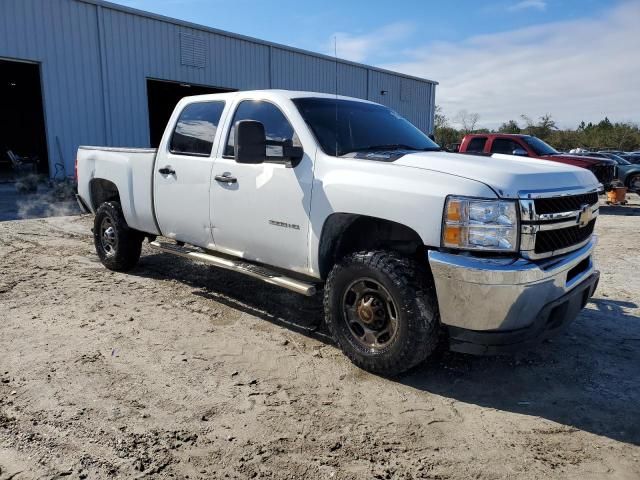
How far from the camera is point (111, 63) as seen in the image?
15.9 metres

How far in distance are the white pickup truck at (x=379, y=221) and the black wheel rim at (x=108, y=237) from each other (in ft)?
3.98

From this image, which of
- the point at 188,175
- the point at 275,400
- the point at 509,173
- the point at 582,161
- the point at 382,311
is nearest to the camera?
the point at 509,173

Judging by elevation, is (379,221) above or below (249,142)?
below

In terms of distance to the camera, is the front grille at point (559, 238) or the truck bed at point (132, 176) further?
the truck bed at point (132, 176)

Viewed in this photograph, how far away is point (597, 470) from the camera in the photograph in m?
2.55

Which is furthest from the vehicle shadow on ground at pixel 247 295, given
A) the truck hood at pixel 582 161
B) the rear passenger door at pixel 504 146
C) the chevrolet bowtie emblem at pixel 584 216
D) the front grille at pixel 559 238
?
the truck hood at pixel 582 161

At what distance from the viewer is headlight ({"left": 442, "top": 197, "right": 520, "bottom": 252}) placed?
2947mm

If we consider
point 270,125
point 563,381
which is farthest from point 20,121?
point 563,381

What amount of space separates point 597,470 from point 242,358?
2378 mm

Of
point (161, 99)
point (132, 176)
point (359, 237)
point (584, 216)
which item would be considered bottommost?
point (359, 237)

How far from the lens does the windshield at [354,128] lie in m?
3.98

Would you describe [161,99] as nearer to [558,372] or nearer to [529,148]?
[529,148]

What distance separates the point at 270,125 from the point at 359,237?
1285mm

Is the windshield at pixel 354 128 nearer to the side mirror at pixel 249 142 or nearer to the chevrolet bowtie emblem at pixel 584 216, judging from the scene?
the side mirror at pixel 249 142
